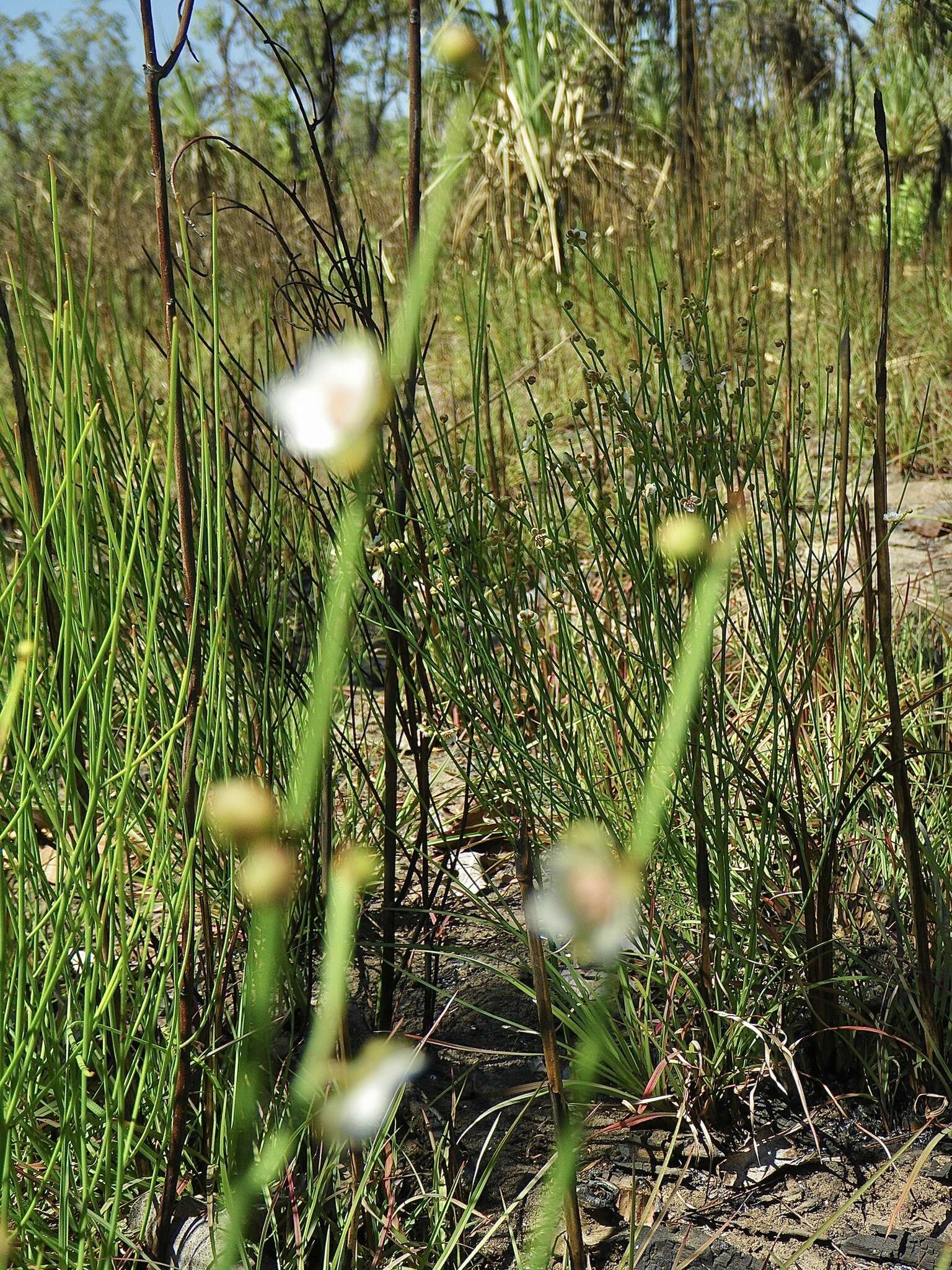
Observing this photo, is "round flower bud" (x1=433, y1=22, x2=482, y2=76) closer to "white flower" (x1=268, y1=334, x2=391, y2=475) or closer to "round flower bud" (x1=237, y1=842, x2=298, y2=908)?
"white flower" (x1=268, y1=334, x2=391, y2=475)

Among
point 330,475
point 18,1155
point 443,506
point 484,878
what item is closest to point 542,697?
point 443,506

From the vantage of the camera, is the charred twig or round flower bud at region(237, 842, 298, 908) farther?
the charred twig

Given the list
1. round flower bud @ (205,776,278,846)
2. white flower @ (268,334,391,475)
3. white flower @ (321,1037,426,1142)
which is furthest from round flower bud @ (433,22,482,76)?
white flower @ (321,1037,426,1142)

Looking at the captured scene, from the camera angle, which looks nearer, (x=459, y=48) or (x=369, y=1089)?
(x=459, y=48)

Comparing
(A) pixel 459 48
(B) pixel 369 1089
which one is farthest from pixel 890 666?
(A) pixel 459 48

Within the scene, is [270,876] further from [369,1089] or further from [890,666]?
[890,666]

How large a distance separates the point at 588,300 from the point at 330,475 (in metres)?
3.43

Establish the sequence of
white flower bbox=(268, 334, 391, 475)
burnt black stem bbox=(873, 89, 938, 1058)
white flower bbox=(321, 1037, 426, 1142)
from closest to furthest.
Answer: white flower bbox=(268, 334, 391, 475) → white flower bbox=(321, 1037, 426, 1142) → burnt black stem bbox=(873, 89, 938, 1058)

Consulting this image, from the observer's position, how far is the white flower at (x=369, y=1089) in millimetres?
613

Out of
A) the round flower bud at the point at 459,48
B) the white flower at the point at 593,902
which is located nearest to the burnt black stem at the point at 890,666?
the white flower at the point at 593,902

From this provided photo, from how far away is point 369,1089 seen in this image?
28.3 inches

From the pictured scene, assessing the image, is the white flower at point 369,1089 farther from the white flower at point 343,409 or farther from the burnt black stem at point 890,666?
the burnt black stem at point 890,666

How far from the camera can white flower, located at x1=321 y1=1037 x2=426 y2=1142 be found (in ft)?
2.01

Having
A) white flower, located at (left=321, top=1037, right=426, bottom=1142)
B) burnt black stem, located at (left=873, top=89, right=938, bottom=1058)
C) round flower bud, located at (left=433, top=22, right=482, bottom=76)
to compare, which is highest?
round flower bud, located at (left=433, top=22, right=482, bottom=76)
